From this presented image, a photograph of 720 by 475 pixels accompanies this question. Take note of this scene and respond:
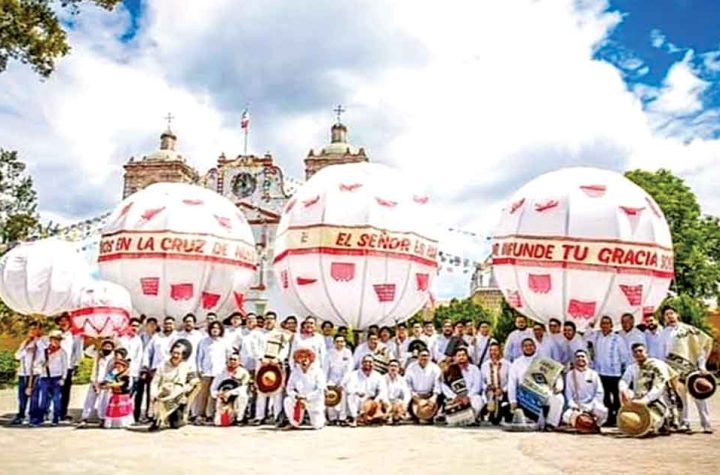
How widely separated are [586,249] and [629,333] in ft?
3.91

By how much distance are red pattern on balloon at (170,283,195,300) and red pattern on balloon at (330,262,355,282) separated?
2.33 meters

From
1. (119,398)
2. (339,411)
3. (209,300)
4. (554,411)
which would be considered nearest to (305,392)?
(339,411)

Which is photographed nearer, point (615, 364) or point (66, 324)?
point (615, 364)

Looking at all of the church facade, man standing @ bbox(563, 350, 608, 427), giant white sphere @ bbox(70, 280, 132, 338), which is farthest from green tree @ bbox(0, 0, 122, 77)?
the church facade

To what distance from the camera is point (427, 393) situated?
35.4 feet

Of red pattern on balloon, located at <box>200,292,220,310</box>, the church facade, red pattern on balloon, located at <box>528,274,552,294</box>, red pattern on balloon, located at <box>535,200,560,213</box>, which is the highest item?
the church facade

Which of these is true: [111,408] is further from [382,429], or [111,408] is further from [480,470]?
[480,470]

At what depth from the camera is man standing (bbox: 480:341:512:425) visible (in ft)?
34.9

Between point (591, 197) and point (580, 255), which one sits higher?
point (591, 197)

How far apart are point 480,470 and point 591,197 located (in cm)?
506

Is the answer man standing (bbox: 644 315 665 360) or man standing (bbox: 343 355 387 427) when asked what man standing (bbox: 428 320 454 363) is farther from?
man standing (bbox: 644 315 665 360)

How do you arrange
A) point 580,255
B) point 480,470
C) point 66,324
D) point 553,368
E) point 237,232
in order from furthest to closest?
1. point 237,232
2. point 66,324
3. point 580,255
4. point 553,368
5. point 480,470

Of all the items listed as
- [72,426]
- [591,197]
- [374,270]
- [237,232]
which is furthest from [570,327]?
[72,426]

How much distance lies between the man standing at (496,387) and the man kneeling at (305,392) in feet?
6.96
